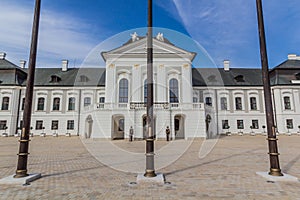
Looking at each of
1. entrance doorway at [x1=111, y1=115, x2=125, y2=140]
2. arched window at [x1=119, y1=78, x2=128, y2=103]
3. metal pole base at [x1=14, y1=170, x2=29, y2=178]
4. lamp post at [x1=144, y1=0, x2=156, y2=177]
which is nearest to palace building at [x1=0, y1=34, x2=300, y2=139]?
arched window at [x1=119, y1=78, x2=128, y2=103]

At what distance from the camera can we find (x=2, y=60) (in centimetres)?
3466

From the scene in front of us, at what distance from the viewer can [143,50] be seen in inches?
1022

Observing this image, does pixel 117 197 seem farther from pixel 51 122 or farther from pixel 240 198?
pixel 51 122

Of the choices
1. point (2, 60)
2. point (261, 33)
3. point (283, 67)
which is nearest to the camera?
point (261, 33)

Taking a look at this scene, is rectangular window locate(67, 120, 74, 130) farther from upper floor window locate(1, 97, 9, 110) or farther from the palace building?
upper floor window locate(1, 97, 9, 110)

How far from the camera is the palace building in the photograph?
20984mm

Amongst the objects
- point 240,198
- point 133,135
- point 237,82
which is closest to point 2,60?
point 133,135

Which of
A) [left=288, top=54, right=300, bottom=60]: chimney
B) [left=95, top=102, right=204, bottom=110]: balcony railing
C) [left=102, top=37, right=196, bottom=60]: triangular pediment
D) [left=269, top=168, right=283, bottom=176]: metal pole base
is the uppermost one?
[left=288, top=54, right=300, bottom=60]: chimney

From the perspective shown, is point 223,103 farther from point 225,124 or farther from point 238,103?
point 225,124

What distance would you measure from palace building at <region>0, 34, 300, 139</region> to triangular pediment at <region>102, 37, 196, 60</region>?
0.12 meters

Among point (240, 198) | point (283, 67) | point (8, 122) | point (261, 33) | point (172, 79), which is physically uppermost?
point (283, 67)

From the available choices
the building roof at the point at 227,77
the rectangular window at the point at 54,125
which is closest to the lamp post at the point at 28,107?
the rectangular window at the point at 54,125

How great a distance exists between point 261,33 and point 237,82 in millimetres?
30784

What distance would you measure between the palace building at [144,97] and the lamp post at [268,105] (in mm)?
15187
